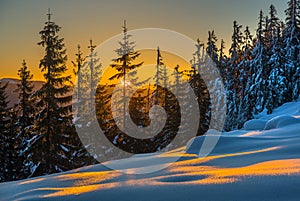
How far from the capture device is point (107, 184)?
10.8ft

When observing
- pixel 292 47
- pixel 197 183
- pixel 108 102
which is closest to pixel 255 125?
pixel 197 183

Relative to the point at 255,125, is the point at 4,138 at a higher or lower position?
lower

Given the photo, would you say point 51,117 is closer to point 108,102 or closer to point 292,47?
point 108,102

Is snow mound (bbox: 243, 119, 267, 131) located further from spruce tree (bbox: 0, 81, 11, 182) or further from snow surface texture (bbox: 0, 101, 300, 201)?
spruce tree (bbox: 0, 81, 11, 182)

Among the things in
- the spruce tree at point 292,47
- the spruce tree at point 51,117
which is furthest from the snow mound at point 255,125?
the spruce tree at point 292,47

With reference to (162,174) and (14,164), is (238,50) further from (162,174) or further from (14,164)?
(162,174)

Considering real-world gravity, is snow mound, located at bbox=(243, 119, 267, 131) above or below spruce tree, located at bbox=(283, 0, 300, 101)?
below

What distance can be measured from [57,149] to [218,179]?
17432 mm

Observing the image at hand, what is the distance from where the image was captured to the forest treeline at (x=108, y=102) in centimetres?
1873

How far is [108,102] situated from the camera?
25344 mm

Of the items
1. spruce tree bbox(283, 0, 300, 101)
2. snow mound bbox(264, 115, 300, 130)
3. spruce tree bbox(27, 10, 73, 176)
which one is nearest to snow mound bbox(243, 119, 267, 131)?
snow mound bbox(264, 115, 300, 130)

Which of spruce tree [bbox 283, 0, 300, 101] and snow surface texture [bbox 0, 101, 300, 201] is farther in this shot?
spruce tree [bbox 283, 0, 300, 101]

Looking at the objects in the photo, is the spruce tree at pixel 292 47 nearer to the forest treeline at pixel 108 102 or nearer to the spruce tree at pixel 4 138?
the forest treeline at pixel 108 102

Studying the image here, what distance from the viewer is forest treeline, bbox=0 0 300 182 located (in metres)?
18.7
